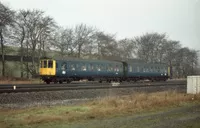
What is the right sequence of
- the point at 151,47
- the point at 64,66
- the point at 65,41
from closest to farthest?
1. the point at 64,66
2. the point at 65,41
3. the point at 151,47

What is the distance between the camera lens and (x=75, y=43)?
64.8 m

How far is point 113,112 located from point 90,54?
53.7 meters

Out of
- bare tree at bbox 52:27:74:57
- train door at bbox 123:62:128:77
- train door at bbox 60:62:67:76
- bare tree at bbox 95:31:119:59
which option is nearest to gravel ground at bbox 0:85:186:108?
train door at bbox 60:62:67:76

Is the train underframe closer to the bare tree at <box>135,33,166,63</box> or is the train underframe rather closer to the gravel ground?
the gravel ground

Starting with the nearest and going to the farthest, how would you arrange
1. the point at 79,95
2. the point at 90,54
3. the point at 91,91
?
the point at 79,95 → the point at 91,91 → the point at 90,54

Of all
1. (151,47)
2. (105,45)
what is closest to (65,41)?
(105,45)

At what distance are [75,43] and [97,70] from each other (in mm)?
26803

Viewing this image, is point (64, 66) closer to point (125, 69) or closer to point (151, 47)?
point (125, 69)

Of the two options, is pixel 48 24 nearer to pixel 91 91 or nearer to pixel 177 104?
pixel 91 91

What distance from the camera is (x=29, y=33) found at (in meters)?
51.0

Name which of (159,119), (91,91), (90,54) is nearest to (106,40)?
(90,54)

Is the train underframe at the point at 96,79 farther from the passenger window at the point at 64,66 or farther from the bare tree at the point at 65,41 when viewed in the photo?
the bare tree at the point at 65,41

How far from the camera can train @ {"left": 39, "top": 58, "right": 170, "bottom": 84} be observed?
112 ft

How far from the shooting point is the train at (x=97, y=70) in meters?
34.0
